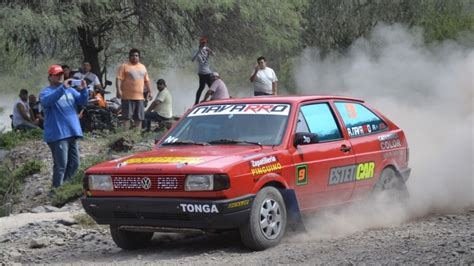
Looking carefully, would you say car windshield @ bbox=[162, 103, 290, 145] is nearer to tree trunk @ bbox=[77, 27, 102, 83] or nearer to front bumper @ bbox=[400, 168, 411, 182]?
front bumper @ bbox=[400, 168, 411, 182]

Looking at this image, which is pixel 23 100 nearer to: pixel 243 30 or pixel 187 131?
pixel 243 30

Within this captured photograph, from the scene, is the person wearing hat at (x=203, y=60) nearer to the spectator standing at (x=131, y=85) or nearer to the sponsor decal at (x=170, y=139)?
the spectator standing at (x=131, y=85)

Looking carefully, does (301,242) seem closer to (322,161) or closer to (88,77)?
(322,161)

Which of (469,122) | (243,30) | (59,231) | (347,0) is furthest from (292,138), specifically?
(347,0)

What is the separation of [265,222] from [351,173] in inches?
60.9

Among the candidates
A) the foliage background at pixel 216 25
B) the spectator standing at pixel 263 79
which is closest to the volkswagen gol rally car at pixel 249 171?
the spectator standing at pixel 263 79

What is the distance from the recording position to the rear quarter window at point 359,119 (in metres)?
→ 8.58

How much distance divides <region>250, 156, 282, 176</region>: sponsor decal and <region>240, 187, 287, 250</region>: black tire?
167 mm

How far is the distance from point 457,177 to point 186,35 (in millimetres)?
10937

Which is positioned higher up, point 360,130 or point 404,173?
point 360,130

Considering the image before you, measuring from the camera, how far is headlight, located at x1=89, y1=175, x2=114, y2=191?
23.9ft

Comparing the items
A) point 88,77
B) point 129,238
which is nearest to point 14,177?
point 88,77

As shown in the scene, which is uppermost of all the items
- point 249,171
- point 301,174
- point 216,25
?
point 216,25

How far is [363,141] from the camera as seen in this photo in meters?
8.59
